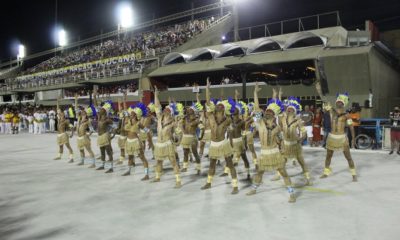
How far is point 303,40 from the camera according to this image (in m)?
23.7

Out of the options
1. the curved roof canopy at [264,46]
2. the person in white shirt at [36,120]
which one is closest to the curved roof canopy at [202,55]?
the curved roof canopy at [264,46]

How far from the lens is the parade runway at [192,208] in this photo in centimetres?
523

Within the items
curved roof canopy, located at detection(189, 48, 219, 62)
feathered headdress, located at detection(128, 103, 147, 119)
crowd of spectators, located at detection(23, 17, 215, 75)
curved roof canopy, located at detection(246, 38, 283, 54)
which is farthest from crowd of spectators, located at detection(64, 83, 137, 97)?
feathered headdress, located at detection(128, 103, 147, 119)

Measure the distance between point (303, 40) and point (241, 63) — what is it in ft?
23.8

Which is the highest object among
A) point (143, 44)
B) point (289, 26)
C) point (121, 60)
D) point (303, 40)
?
point (143, 44)

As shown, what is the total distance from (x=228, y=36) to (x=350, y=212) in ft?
92.3

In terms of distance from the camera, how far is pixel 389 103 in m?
20.6

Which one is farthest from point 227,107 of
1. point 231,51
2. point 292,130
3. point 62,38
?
point 62,38

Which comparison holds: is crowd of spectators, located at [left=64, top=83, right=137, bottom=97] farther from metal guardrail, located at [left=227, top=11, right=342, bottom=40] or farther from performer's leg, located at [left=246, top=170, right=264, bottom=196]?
performer's leg, located at [left=246, top=170, right=264, bottom=196]

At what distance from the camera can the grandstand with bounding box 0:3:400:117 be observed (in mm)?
19172

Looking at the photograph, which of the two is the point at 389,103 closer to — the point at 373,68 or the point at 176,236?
the point at 373,68

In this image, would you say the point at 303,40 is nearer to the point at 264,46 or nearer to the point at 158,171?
the point at 264,46

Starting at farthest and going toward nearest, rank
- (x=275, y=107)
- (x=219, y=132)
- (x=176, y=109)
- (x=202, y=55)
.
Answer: (x=202, y=55)
(x=176, y=109)
(x=219, y=132)
(x=275, y=107)

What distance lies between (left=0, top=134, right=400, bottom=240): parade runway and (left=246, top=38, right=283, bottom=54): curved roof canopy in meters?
15.4
